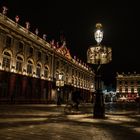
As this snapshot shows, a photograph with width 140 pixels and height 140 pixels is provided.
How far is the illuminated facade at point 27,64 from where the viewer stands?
37094 mm

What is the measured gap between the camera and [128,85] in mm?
122000

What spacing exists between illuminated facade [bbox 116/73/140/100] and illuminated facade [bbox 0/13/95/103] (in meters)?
65.1

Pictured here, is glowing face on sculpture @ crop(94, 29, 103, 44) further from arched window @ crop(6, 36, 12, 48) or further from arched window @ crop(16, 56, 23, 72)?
arched window @ crop(16, 56, 23, 72)

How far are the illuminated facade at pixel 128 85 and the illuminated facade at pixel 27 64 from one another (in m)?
65.1

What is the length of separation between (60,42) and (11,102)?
31.7 metres

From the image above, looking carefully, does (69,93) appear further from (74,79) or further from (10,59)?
(10,59)

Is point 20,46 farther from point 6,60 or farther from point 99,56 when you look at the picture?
point 99,56

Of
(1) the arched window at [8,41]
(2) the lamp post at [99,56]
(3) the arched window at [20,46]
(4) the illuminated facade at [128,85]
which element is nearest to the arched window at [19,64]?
(3) the arched window at [20,46]

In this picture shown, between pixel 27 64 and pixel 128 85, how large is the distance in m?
88.1

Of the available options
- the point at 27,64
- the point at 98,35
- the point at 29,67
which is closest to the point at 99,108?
the point at 98,35

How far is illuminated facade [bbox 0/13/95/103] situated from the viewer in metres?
37.1

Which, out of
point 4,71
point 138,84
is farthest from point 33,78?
point 138,84

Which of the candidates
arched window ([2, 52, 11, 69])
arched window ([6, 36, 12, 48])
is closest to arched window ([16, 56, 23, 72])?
arched window ([2, 52, 11, 69])

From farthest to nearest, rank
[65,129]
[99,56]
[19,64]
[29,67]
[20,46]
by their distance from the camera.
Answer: [29,67], [20,46], [19,64], [99,56], [65,129]
